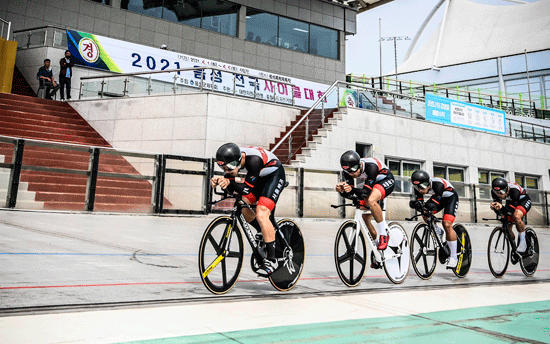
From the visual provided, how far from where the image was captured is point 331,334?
11.1 feet

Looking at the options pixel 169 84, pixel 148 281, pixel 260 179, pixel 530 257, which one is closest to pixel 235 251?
pixel 260 179

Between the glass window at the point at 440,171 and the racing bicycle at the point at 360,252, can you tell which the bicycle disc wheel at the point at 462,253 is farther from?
the glass window at the point at 440,171

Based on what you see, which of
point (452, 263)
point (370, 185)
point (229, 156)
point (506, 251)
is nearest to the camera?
point (229, 156)

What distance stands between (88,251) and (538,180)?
29647 millimetres

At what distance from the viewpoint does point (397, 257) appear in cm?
616

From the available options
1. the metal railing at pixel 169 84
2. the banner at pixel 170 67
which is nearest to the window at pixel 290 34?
the banner at pixel 170 67

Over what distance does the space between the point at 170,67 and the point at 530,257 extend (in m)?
19.2

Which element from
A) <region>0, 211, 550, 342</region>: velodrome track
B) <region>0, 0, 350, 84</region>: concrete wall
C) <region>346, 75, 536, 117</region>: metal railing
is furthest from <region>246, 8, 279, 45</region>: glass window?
<region>0, 211, 550, 342</region>: velodrome track

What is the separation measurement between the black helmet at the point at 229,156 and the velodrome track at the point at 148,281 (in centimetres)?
129

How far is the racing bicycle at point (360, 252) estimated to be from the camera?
555 cm

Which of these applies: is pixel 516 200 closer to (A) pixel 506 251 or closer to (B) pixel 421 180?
(A) pixel 506 251

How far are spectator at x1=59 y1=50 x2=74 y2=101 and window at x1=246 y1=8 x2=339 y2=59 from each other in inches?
452

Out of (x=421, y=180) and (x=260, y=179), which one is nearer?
(x=260, y=179)

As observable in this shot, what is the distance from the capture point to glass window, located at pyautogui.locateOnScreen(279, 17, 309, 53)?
29659 millimetres
